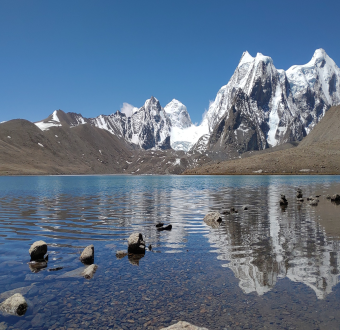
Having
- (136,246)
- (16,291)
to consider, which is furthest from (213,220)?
Answer: (16,291)

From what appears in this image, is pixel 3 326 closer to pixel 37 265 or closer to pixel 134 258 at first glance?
pixel 37 265

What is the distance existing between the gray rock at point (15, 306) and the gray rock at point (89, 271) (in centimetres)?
324

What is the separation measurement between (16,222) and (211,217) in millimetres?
19386

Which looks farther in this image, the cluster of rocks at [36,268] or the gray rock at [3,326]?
the cluster of rocks at [36,268]

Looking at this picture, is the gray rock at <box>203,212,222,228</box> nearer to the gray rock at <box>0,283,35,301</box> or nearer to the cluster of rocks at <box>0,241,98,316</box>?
the cluster of rocks at <box>0,241,98,316</box>

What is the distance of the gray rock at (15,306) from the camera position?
10.2 metres

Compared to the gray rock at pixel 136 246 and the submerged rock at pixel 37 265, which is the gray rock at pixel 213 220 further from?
the submerged rock at pixel 37 265

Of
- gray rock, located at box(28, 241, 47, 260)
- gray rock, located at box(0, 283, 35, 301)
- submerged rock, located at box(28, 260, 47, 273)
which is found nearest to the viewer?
gray rock, located at box(0, 283, 35, 301)

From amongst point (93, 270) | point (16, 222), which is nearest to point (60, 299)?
point (93, 270)

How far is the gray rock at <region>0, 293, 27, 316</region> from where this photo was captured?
10227 millimetres

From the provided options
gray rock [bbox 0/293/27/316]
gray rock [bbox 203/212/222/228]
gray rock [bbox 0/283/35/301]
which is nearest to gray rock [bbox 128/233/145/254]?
gray rock [bbox 0/283/35/301]

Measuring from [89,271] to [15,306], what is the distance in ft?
12.9

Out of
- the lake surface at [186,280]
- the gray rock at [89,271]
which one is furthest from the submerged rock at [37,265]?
the gray rock at [89,271]

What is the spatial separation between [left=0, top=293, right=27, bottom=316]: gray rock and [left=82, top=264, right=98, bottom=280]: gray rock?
324 centimetres
